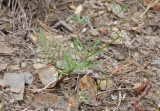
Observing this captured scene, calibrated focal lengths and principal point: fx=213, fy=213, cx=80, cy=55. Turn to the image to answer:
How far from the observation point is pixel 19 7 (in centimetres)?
302

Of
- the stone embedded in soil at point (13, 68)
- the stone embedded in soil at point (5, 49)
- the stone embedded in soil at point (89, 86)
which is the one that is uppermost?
the stone embedded in soil at point (5, 49)

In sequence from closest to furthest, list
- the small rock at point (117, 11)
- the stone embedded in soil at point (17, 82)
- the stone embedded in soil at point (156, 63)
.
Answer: the stone embedded in soil at point (17, 82), the stone embedded in soil at point (156, 63), the small rock at point (117, 11)

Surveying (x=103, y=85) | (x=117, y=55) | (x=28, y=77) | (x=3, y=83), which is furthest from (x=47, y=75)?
(x=117, y=55)

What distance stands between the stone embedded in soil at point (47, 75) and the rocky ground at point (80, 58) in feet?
0.03

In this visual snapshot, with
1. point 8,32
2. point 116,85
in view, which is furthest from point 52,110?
point 8,32

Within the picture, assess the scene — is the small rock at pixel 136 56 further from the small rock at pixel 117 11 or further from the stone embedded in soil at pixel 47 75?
the stone embedded in soil at pixel 47 75

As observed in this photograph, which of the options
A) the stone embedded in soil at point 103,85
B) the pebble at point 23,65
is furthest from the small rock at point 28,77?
the stone embedded in soil at point 103,85

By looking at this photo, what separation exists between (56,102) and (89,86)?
405 millimetres

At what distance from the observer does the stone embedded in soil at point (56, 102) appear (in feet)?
6.90

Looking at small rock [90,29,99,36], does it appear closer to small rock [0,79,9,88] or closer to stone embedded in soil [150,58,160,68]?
stone embedded in soil [150,58,160,68]

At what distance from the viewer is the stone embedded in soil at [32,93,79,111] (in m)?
2.10

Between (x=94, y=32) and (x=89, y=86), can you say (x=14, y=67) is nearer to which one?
(x=89, y=86)

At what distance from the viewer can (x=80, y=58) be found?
2.62m

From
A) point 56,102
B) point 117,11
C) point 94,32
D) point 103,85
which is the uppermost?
point 117,11
